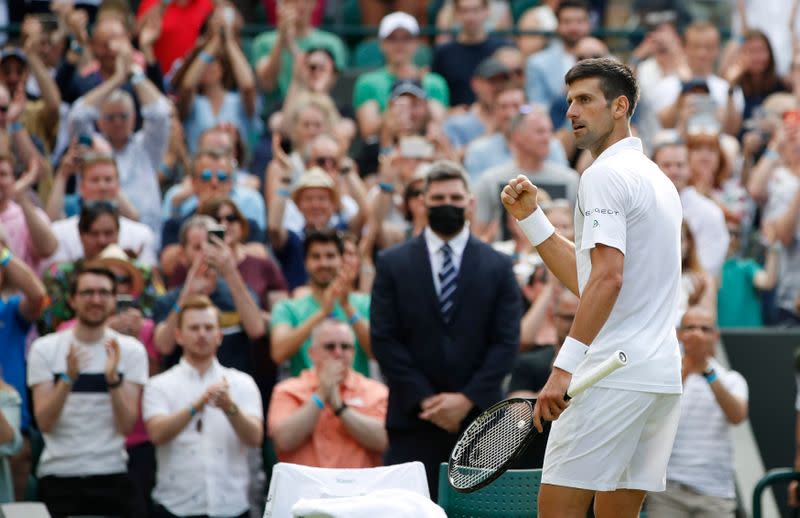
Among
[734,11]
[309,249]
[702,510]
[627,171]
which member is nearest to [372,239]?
[309,249]

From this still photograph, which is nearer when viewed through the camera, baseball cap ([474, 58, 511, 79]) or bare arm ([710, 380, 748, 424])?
bare arm ([710, 380, 748, 424])

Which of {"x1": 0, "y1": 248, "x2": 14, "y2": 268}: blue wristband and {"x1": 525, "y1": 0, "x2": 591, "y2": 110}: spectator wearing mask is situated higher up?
{"x1": 525, "y1": 0, "x2": 591, "y2": 110}: spectator wearing mask

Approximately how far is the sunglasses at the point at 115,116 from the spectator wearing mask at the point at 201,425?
267 cm

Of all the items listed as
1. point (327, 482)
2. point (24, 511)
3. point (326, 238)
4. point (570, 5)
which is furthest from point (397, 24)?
point (327, 482)

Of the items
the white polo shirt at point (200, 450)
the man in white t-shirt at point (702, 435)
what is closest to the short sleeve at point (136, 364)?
the white polo shirt at point (200, 450)

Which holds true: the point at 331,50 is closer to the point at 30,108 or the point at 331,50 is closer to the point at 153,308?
the point at 30,108

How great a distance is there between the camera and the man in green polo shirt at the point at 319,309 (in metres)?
8.54

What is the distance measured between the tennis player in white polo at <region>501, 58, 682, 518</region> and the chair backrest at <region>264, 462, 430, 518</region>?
0.94m

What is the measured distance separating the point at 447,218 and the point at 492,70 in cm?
391

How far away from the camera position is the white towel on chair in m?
4.89

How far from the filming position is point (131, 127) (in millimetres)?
10586

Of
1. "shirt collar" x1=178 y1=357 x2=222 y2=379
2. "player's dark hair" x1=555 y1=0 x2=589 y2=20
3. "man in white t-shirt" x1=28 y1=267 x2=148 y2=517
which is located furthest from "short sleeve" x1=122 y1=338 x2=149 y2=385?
"player's dark hair" x1=555 y1=0 x2=589 y2=20

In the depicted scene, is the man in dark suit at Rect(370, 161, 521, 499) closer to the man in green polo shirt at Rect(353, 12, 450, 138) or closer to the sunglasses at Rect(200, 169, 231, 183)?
the sunglasses at Rect(200, 169, 231, 183)

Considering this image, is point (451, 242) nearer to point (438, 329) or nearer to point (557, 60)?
point (438, 329)
